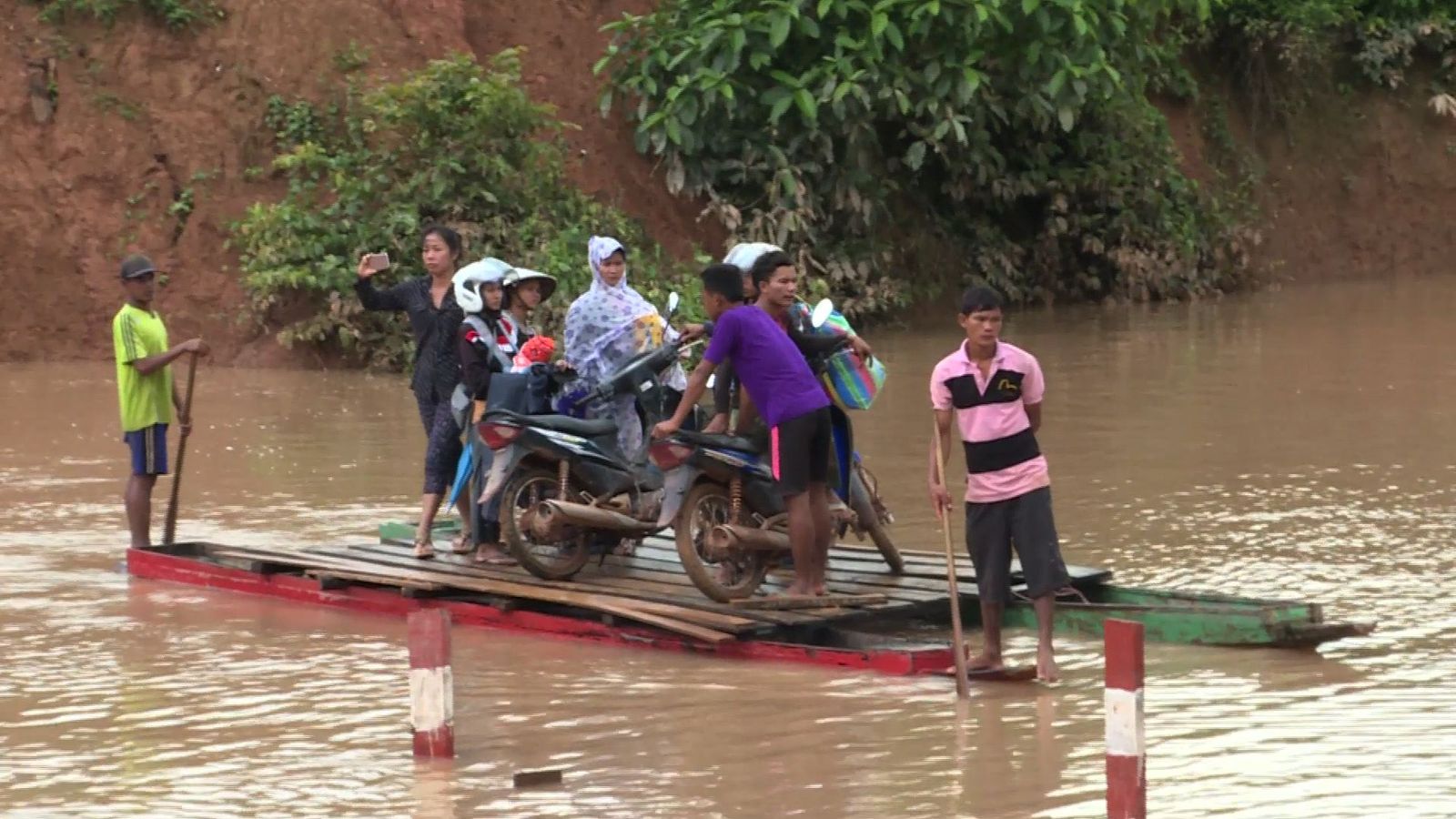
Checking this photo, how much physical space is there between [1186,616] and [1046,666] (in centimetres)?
75

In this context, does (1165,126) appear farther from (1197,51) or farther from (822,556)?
(822,556)

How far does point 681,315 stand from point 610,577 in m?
8.19

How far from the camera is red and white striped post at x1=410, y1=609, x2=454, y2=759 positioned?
6.66 meters

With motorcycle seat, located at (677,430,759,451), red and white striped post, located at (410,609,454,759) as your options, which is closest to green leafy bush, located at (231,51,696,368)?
motorcycle seat, located at (677,430,759,451)

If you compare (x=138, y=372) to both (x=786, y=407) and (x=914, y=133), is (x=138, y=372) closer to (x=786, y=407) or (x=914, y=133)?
(x=786, y=407)

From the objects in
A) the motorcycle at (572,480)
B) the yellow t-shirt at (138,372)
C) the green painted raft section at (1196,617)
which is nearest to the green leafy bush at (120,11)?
the yellow t-shirt at (138,372)

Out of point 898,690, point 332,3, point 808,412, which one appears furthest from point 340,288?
point 898,690

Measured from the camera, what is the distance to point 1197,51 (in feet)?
86.7

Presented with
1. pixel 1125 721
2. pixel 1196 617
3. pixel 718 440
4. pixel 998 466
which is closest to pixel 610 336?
pixel 718 440

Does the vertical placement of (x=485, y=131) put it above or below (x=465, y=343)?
above

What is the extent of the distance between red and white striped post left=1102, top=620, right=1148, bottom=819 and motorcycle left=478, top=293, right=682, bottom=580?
384 cm

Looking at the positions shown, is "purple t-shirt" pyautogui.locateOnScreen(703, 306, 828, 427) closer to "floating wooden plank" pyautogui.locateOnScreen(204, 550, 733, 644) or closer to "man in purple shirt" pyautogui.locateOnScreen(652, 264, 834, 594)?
"man in purple shirt" pyautogui.locateOnScreen(652, 264, 834, 594)

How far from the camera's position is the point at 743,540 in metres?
8.66

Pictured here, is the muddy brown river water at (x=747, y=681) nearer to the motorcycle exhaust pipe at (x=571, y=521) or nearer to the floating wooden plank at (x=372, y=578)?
the floating wooden plank at (x=372, y=578)
